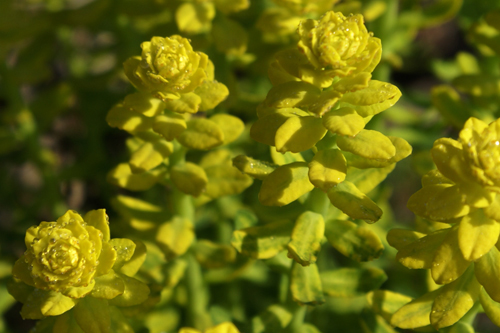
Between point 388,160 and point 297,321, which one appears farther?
point 297,321

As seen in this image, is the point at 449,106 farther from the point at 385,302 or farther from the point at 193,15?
the point at 193,15

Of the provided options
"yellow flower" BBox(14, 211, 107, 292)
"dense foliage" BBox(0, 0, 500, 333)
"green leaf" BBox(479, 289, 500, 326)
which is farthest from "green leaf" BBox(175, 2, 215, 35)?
"green leaf" BBox(479, 289, 500, 326)

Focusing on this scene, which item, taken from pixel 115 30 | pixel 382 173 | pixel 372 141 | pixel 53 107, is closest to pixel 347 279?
pixel 382 173

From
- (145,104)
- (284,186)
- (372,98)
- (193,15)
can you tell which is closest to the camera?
(372,98)

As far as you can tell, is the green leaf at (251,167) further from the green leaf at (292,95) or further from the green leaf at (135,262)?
the green leaf at (135,262)

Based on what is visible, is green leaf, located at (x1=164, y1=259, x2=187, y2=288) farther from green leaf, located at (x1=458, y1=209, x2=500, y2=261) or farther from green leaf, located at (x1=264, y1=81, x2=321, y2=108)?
green leaf, located at (x1=458, y1=209, x2=500, y2=261)

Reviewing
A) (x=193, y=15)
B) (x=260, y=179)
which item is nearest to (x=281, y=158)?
(x=260, y=179)
